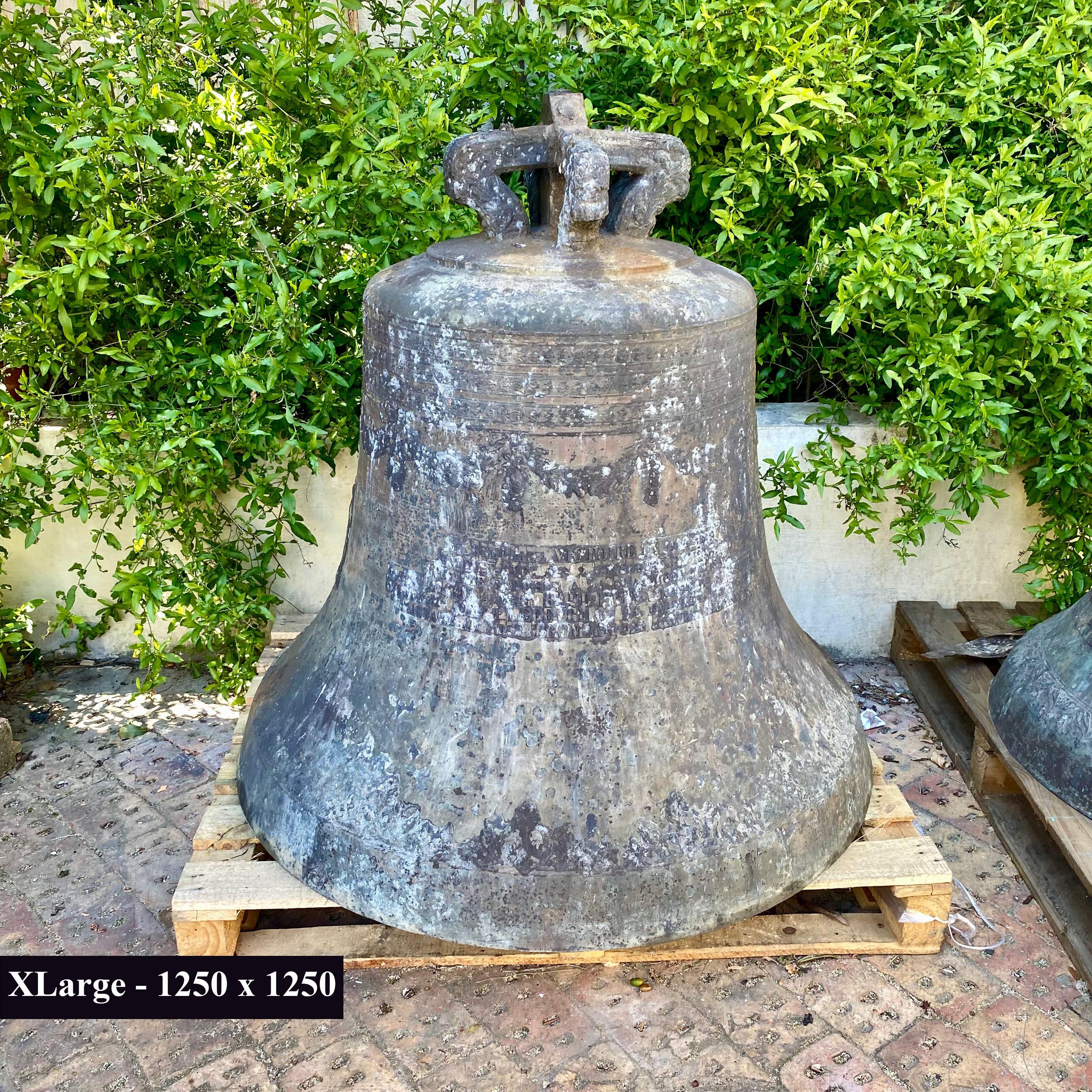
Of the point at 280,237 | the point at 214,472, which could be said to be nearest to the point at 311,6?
the point at 280,237

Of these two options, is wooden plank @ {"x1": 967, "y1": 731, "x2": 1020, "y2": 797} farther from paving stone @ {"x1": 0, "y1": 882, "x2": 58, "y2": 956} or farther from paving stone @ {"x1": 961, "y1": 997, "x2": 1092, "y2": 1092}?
paving stone @ {"x1": 0, "y1": 882, "x2": 58, "y2": 956}

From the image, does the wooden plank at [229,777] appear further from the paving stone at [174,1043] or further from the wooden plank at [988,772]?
the wooden plank at [988,772]

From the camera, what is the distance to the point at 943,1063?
6.48ft

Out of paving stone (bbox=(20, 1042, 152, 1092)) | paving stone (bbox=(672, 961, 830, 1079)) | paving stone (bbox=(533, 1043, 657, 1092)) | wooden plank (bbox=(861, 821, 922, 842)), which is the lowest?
paving stone (bbox=(20, 1042, 152, 1092))

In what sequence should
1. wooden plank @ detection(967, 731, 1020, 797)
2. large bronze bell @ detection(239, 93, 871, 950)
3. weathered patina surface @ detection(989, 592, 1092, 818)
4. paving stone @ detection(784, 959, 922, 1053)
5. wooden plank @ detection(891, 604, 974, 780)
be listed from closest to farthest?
large bronze bell @ detection(239, 93, 871, 950), paving stone @ detection(784, 959, 922, 1053), weathered patina surface @ detection(989, 592, 1092, 818), wooden plank @ detection(967, 731, 1020, 797), wooden plank @ detection(891, 604, 974, 780)

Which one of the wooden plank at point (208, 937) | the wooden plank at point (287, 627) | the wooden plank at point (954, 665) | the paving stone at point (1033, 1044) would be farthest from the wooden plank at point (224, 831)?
the wooden plank at point (954, 665)

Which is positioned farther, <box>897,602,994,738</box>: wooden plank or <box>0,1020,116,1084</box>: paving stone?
<box>897,602,994,738</box>: wooden plank

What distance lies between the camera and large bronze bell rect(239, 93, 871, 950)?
1788mm

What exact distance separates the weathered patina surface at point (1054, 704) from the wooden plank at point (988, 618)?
46 cm

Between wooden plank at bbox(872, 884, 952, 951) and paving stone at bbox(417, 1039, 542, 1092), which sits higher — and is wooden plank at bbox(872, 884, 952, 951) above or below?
above

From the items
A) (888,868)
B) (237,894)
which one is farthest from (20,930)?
(888,868)

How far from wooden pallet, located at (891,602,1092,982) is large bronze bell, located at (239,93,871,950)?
0.68 meters

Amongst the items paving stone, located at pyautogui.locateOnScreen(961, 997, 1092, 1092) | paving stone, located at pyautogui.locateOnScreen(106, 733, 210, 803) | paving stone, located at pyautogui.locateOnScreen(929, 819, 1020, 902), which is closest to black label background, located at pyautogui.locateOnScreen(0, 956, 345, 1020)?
paving stone, located at pyautogui.locateOnScreen(106, 733, 210, 803)

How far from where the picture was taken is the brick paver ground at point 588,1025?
1943 mm
